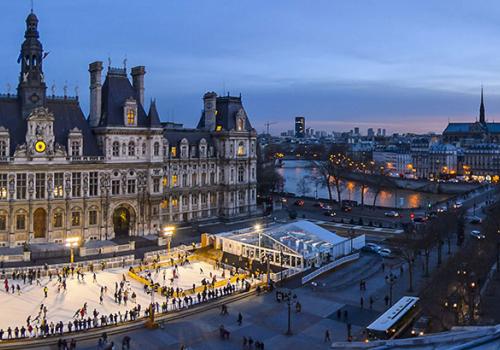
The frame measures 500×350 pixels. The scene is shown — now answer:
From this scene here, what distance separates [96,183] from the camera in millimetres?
59438

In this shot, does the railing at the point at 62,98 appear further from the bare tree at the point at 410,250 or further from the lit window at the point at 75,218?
the bare tree at the point at 410,250

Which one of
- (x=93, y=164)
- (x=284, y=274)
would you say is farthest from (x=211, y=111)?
(x=284, y=274)

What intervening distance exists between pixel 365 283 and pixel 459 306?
12.8 meters

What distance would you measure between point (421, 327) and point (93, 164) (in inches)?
1549

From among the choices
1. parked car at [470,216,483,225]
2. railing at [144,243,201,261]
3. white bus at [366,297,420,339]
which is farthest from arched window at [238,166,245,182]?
white bus at [366,297,420,339]

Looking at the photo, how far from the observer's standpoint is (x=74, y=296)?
41781mm

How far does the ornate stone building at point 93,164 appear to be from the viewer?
2158 inches

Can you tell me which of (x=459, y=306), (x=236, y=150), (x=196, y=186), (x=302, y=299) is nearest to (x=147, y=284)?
(x=302, y=299)

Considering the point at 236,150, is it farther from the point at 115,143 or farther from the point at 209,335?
the point at 209,335

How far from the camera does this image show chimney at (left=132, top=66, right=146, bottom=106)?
66.3 metres

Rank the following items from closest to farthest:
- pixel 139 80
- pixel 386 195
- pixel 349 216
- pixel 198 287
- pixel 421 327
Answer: pixel 421 327
pixel 198 287
pixel 139 80
pixel 349 216
pixel 386 195

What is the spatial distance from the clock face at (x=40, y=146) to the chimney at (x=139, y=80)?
1441cm

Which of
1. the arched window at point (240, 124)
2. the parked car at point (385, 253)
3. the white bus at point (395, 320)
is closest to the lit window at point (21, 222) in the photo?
the arched window at point (240, 124)

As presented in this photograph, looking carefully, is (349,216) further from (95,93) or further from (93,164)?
(95,93)
